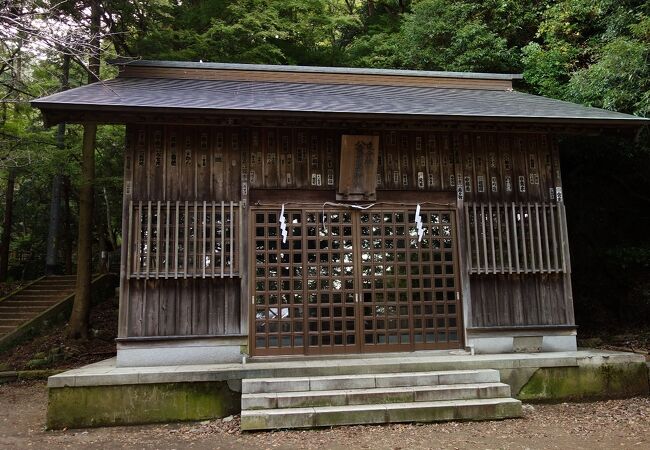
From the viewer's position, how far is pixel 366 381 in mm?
6488

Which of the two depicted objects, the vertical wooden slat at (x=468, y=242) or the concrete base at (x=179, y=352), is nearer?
the concrete base at (x=179, y=352)

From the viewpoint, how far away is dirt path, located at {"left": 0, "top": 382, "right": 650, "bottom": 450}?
5395 millimetres

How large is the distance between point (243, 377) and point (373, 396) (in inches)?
73.3

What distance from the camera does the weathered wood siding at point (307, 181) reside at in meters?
7.38

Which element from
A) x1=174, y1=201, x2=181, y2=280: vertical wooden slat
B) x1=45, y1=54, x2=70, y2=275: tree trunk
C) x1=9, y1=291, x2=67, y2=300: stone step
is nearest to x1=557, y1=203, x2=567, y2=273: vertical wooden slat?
x1=174, y1=201, x2=181, y2=280: vertical wooden slat

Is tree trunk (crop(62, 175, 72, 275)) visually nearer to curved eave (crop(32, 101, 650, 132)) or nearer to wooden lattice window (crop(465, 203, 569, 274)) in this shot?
curved eave (crop(32, 101, 650, 132))

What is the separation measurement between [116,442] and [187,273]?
2.56 metres

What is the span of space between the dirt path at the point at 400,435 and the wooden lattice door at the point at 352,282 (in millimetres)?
1892

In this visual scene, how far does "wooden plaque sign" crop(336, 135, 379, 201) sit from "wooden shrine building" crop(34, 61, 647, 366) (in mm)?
25

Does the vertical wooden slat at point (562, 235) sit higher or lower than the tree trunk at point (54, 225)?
lower

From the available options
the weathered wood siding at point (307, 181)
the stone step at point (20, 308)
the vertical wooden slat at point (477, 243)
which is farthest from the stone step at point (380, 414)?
the stone step at point (20, 308)

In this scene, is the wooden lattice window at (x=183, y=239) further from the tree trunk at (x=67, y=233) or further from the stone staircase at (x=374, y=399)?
the tree trunk at (x=67, y=233)

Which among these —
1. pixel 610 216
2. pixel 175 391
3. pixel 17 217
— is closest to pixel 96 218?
pixel 17 217

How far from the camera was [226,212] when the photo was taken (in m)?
7.60
